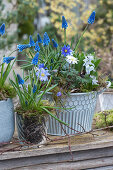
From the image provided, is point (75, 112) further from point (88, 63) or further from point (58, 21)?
point (58, 21)

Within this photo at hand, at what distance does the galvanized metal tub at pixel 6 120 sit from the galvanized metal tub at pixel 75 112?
185 mm

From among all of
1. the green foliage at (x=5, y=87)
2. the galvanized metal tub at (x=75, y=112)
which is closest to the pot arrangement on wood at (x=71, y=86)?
the galvanized metal tub at (x=75, y=112)

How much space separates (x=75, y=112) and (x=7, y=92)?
31 cm

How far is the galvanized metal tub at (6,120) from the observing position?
0.87 m

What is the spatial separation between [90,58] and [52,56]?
0.17 meters

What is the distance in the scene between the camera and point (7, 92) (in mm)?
911

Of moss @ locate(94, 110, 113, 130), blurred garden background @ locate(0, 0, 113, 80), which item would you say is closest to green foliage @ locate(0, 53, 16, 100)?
moss @ locate(94, 110, 113, 130)

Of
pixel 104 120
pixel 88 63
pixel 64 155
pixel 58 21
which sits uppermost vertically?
pixel 58 21

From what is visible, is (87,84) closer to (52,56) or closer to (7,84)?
(52,56)

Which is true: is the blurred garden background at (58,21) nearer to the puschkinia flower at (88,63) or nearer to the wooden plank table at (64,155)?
the puschkinia flower at (88,63)

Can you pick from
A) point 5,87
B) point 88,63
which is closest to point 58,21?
point 88,63

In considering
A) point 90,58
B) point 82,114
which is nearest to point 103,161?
point 82,114

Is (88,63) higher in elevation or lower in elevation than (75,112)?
higher

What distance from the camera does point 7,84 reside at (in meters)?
0.94
